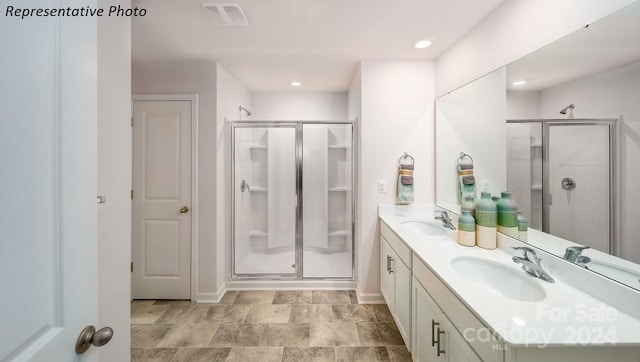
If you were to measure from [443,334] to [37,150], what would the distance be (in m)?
1.63

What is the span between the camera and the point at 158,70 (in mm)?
2637

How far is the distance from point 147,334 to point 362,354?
179 cm

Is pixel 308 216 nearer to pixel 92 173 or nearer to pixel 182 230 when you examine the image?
pixel 182 230

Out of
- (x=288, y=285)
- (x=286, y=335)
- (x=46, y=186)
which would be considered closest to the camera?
(x=46, y=186)

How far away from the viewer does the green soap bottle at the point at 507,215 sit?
1.58m

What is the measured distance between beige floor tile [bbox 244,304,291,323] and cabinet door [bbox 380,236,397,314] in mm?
935

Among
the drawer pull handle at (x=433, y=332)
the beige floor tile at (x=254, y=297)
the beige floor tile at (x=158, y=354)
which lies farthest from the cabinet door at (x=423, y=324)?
the beige floor tile at (x=158, y=354)

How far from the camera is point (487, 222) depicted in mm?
1646

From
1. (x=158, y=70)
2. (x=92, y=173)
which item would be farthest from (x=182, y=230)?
(x=92, y=173)

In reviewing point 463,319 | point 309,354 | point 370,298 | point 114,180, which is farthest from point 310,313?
point 114,180

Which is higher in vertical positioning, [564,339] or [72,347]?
[72,347]

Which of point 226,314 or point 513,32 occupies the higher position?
point 513,32

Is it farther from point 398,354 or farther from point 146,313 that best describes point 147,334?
point 398,354

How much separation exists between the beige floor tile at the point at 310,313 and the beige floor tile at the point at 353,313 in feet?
0.22
